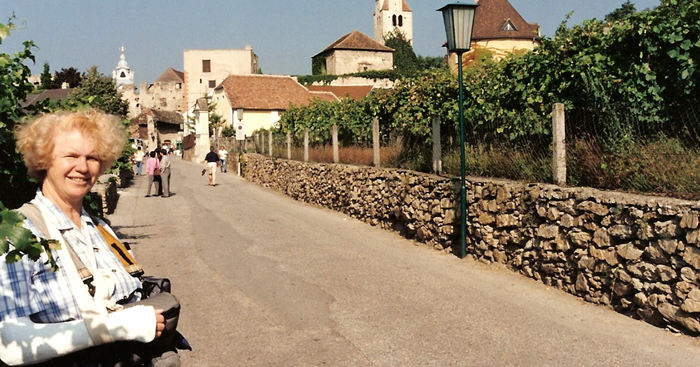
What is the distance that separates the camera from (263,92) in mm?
59344

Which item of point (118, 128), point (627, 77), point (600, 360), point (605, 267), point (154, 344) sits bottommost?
point (600, 360)

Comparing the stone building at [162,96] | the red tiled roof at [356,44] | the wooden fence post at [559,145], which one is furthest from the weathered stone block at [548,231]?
the stone building at [162,96]

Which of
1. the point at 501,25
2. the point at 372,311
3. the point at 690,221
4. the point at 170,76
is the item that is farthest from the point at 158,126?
the point at 690,221

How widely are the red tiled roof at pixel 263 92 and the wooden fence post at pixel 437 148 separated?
45721 millimetres

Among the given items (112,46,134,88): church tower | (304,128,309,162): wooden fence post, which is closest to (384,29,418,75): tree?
(112,46,134,88): church tower

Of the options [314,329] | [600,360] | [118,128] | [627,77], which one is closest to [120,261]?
[118,128]

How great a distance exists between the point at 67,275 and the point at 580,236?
6.09m

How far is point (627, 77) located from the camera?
8109 mm

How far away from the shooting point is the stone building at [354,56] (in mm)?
88375

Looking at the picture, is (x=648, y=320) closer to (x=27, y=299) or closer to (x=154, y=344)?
(x=154, y=344)

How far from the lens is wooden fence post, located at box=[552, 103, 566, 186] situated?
8.13 metres

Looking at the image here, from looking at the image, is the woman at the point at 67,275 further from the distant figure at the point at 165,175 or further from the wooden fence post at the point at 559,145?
the distant figure at the point at 165,175

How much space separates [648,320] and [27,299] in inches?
→ 229

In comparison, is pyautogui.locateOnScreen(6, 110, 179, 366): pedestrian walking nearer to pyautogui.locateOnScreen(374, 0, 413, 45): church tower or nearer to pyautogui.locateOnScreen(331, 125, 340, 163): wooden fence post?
pyautogui.locateOnScreen(331, 125, 340, 163): wooden fence post
